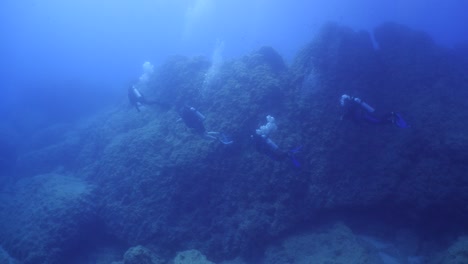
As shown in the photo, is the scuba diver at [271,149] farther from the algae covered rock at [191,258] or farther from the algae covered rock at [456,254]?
the algae covered rock at [456,254]

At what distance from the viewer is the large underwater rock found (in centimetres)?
916

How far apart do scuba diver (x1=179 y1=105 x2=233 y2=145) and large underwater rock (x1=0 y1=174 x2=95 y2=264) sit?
4.37 metres

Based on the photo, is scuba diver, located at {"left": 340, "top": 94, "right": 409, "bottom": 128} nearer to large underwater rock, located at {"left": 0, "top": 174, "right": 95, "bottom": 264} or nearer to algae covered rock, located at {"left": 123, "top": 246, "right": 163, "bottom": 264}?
algae covered rock, located at {"left": 123, "top": 246, "right": 163, "bottom": 264}

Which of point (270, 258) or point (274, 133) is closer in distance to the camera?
point (270, 258)

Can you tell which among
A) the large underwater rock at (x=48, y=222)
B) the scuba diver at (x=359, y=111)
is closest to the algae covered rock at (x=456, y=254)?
the scuba diver at (x=359, y=111)

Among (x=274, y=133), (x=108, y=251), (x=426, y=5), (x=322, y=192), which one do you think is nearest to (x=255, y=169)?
(x=274, y=133)

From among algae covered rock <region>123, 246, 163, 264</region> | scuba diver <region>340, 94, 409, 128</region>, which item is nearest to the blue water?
scuba diver <region>340, 94, 409, 128</region>

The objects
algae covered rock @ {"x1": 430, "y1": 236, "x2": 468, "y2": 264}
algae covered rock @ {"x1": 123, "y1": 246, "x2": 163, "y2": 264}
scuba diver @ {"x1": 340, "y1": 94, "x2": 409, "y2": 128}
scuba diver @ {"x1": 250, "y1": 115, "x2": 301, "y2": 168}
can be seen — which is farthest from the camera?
scuba diver @ {"x1": 250, "y1": 115, "x2": 301, "y2": 168}

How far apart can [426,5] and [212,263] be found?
280 ft

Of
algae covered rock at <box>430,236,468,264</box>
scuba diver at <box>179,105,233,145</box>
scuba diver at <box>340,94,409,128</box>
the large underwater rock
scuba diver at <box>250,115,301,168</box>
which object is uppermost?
scuba diver at <box>179,105,233,145</box>

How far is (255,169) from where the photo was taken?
8977 mm

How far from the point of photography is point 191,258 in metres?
7.75

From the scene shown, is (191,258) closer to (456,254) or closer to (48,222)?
(48,222)

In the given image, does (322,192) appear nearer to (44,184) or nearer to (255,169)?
(255,169)
